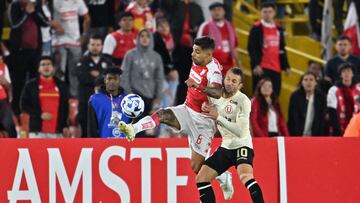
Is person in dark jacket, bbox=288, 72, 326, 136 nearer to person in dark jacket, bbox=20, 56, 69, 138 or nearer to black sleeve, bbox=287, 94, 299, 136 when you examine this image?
black sleeve, bbox=287, 94, 299, 136

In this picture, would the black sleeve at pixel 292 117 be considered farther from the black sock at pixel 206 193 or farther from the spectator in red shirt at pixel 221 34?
the black sock at pixel 206 193

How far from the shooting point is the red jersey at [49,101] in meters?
19.9

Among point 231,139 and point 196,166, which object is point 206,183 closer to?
point 196,166

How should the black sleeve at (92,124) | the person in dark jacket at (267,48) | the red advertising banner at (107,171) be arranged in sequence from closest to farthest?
1. the red advertising banner at (107,171)
2. the black sleeve at (92,124)
3. the person in dark jacket at (267,48)

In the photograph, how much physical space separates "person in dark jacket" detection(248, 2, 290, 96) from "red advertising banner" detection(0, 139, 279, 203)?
5.01m

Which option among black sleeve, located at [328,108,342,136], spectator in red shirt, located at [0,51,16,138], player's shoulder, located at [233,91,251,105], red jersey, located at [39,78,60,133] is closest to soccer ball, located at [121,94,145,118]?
player's shoulder, located at [233,91,251,105]

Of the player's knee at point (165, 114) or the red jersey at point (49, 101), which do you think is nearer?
the player's knee at point (165, 114)

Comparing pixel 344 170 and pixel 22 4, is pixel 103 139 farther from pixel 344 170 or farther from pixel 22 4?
pixel 22 4

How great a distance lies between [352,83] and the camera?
20578 mm

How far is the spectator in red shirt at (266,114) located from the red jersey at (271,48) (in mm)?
1577

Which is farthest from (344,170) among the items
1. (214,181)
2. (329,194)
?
(214,181)

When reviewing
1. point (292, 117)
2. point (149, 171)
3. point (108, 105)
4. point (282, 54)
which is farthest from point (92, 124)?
point (282, 54)

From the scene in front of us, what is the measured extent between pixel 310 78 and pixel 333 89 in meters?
0.40

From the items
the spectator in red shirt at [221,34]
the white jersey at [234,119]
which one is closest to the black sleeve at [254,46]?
the spectator in red shirt at [221,34]
